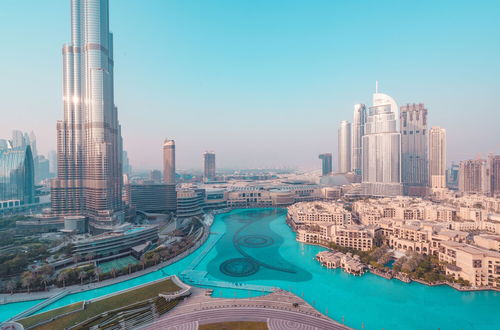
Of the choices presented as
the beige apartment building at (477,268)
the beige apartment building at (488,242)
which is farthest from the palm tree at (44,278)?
the beige apartment building at (488,242)

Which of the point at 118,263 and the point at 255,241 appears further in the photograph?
the point at 255,241

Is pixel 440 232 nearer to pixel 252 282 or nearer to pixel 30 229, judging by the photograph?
pixel 252 282

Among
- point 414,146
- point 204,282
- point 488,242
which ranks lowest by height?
point 204,282

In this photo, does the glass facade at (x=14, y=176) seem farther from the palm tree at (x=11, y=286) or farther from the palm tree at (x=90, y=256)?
the palm tree at (x=11, y=286)

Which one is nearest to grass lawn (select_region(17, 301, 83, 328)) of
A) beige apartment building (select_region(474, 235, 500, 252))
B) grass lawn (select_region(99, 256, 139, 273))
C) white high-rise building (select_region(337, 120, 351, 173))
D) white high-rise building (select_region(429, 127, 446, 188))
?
grass lawn (select_region(99, 256, 139, 273))

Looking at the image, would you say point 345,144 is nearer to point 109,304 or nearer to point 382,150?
point 382,150

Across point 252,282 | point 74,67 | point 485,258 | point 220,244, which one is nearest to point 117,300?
point 252,282

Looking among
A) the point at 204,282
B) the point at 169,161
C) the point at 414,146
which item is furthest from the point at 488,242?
the point at 169,161

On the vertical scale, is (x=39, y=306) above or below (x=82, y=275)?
below

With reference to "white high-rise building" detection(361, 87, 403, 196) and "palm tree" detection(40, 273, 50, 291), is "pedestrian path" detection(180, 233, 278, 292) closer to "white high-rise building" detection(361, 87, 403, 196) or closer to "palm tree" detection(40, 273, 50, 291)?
"palm tree" detection(40, 273, 50, 291)
